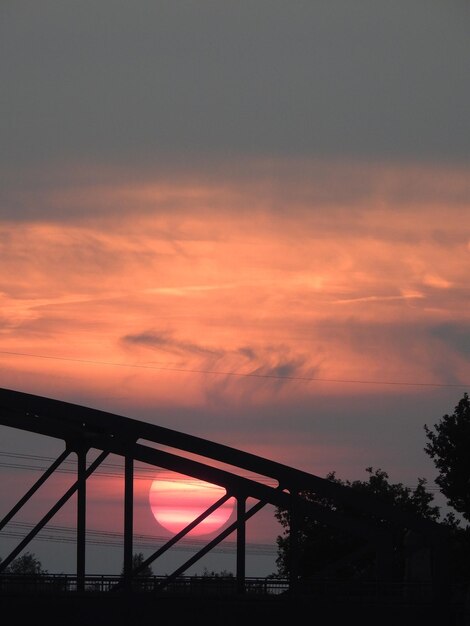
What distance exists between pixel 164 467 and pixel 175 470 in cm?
43

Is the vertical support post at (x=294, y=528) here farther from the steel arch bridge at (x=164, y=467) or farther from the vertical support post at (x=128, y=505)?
the vertical support post at (x=128, y=505)

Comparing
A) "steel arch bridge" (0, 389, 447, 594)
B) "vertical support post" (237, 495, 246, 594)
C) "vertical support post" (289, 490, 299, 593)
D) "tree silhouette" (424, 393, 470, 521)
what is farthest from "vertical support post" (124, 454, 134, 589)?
"tree silhouette" (424, 393, 470, 521)

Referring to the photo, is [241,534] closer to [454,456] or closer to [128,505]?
[128,505]

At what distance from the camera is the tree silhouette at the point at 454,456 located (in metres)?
63.3

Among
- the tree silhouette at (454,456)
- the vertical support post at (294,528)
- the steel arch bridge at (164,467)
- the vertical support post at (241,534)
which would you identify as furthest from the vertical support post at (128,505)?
the tree silhouette at (454,456)

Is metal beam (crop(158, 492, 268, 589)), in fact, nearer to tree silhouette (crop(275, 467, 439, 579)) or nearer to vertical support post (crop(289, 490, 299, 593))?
vertical support post (crop(289, 490, 299, 593))

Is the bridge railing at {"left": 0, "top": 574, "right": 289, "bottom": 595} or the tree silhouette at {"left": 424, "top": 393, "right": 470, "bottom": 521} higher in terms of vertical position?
the tree silhouette at {"left": 424, "top": 393, "right": 470, "bottom": 521}

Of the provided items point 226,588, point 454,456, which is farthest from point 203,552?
point 454,456

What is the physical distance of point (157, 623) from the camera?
124 feet

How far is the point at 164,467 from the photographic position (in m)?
40.6

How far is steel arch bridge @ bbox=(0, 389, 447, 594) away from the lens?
39312mm

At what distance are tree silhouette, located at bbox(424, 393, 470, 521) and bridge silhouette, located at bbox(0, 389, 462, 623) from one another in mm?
Answer: 20062

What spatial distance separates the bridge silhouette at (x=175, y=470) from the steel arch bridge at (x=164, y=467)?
0.10 feet

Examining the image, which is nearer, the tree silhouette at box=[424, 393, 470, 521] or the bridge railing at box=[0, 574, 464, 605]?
the bridge railing at box=[0, 574, 464, 605]
